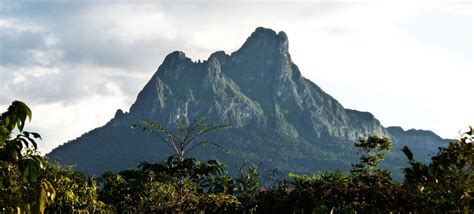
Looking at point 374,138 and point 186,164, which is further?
point 374,138

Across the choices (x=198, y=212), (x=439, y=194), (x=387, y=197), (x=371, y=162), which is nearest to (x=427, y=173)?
(x=439, y=194)

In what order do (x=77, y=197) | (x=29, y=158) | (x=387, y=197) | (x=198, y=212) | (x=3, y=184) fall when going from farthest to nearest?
(x=198, y=212)
(x=77, y=197)
(x=387, y=197)
(x=3, y=184)
(x=29, y=158)

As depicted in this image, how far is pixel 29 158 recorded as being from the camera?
5.87 m

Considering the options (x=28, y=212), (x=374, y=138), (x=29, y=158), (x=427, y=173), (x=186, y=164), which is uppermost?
(x=374, y=138)

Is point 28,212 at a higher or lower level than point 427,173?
lower

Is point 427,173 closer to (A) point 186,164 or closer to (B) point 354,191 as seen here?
(B) point 354,191

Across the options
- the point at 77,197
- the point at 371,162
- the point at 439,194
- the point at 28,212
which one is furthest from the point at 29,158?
the point at 371,162

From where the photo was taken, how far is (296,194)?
1338 centimetres

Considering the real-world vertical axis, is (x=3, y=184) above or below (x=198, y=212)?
below

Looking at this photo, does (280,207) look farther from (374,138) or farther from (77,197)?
(374,138)

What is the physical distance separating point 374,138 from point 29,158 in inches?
1007

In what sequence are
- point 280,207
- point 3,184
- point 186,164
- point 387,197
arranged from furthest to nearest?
point 186,164 < point 280,207 < point 387,197 < point 3,184

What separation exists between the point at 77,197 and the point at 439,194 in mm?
8242

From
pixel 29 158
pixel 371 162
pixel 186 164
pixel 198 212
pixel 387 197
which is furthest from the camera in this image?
pixel 371 162
